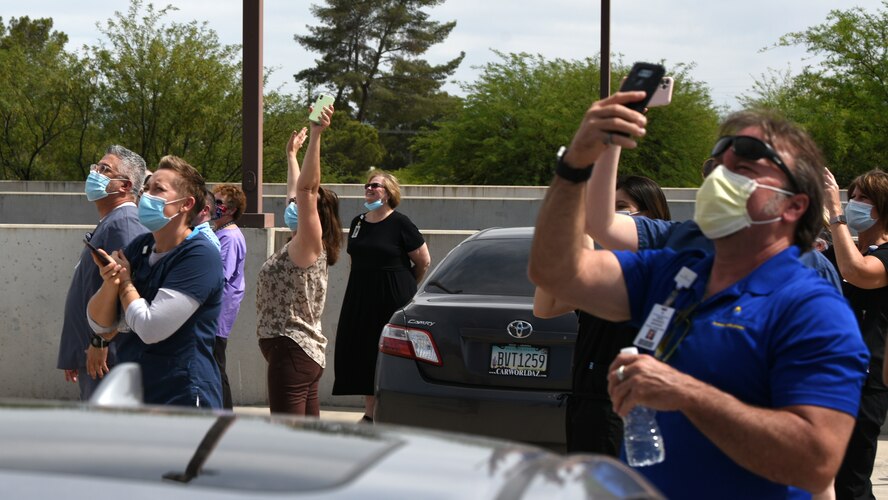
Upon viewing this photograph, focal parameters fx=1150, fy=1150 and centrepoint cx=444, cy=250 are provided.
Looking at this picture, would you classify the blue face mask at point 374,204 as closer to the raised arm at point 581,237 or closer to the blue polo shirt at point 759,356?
the raised arm at point 581,237

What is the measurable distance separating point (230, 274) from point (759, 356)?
4.87m

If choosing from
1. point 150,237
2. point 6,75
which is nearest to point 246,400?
point 150,237

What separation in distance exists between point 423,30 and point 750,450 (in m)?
65.5

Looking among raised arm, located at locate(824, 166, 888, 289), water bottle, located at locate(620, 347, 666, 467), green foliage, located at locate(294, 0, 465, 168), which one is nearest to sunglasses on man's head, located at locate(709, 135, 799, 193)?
water bottle, located at locate(620, 347, 666, 467)

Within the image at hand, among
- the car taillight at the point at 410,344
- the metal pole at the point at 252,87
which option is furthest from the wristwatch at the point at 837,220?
the metal pole at the point at 252,87

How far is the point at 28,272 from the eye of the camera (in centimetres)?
936

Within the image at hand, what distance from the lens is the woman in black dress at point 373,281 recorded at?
7734 mm

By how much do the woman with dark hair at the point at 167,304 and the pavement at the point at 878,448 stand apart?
970mm

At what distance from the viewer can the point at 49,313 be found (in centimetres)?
938

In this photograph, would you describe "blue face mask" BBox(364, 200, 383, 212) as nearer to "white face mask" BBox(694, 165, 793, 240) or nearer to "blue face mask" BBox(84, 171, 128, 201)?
"blue face mask" BBox(84, 171, 128, 201)

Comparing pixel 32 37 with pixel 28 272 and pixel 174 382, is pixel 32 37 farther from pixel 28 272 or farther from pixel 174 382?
pixel 174 382

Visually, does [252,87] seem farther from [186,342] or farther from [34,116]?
[34,116]

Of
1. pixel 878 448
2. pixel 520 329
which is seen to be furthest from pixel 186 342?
pixel 878 448

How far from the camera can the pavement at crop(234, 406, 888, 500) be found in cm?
699
